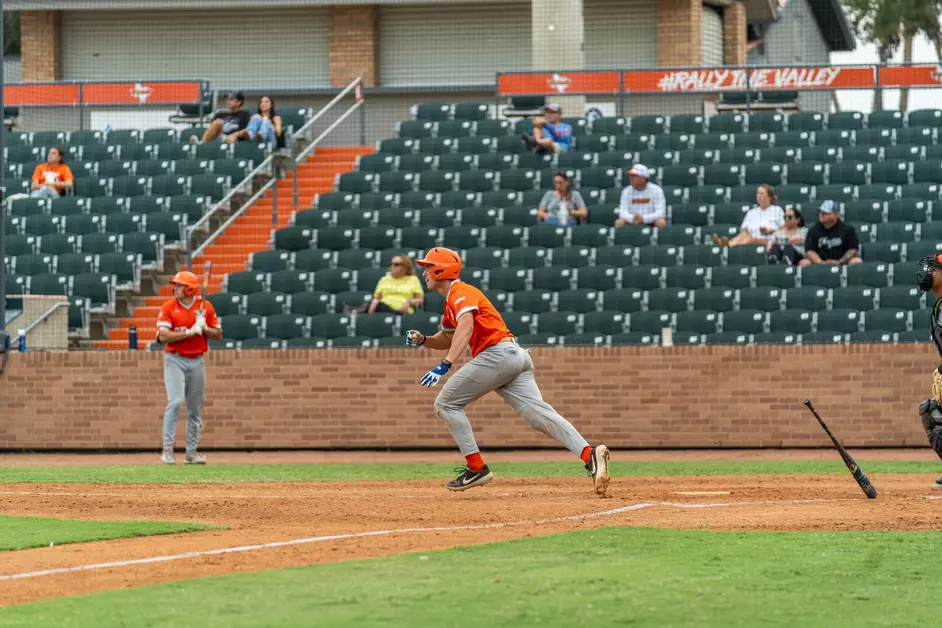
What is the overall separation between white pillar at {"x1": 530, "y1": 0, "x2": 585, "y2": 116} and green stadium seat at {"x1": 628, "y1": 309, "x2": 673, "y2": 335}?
11.1 metres

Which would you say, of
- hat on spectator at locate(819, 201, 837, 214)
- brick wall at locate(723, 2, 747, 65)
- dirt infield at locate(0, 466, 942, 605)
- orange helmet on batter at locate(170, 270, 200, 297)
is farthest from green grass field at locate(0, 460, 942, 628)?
brick wall at locate(723, 2, 747, 65)

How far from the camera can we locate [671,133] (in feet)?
81.1

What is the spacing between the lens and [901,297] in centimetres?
1897

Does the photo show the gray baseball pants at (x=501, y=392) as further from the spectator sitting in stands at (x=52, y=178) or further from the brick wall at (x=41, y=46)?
the brick wall at (x=41, y=46)

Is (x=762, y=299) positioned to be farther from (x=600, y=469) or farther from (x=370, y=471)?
(x=600, y=469)

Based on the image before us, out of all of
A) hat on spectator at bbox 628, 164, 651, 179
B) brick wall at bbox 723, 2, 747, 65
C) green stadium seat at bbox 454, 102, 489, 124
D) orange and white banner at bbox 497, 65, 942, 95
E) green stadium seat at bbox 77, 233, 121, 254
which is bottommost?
green stadium seat at bbox 77, 233, 121, 254

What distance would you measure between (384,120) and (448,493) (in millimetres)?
21663

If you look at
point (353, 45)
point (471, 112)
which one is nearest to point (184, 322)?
point (471, 112)

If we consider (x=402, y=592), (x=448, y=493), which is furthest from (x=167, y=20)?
(x=402, y=592)

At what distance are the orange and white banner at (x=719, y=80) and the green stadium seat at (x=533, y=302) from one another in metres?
8.32

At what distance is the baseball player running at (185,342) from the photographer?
52.1 feet

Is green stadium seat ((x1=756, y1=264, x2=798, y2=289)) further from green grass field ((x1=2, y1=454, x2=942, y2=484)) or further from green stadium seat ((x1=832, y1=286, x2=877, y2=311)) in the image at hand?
green grass field ((x1=2, y1=454, x2=942, y2=484))

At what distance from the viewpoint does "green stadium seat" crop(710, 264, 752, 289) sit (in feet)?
64.8

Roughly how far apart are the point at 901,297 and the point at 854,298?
0.59m
